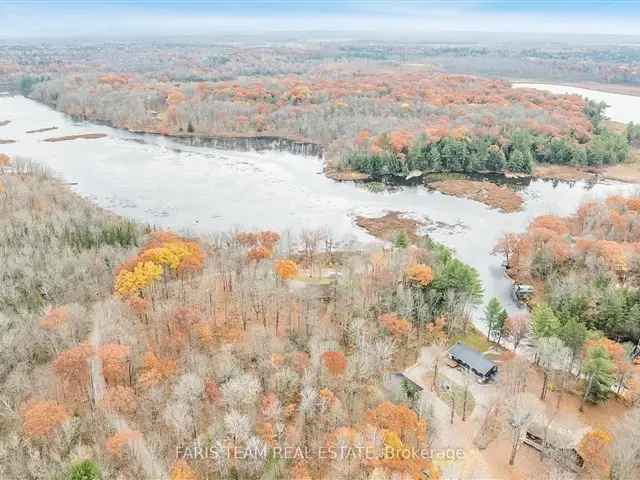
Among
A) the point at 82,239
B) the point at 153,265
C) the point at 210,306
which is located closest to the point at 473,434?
the point at 210,306

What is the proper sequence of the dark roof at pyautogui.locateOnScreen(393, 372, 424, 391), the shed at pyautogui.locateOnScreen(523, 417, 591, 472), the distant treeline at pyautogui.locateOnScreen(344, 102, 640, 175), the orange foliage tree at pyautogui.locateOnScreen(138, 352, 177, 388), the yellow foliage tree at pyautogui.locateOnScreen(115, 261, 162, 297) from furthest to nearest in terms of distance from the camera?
the distant treeline at pyautogui.locateOnScreen(344, 102, 640, 175) < the yellow foliage tree at pyautogui.locateOnScreen(115, 261, 162, 297) < the dark roof at pyautogui.locateOnScreen(393, 372, 424, 391) < the orange foliage tree at pyautogui.locateOnScreen(138, 352, 177, 388) < the shed at pyautogui.locateOnScreen(523, 417, 591, 472)

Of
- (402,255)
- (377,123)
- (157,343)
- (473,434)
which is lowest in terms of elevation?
(473,434)

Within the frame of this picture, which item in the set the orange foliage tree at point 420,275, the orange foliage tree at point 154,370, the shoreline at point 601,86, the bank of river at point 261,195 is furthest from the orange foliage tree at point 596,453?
the shoreline at point 601,86

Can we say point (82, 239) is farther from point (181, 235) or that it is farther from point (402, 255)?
point (402, 255)

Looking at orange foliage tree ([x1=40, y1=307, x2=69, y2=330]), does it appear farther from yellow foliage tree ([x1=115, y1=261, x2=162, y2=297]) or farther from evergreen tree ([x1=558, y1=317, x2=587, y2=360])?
evergreen tree ([x1=558, y1=317, x2=587, y2=360])

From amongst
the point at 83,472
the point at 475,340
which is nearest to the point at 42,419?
the point at 83,472

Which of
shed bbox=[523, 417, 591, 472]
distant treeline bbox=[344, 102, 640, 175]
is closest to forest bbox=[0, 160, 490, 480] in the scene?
shed bbox=[523, 417, 591, 472]
